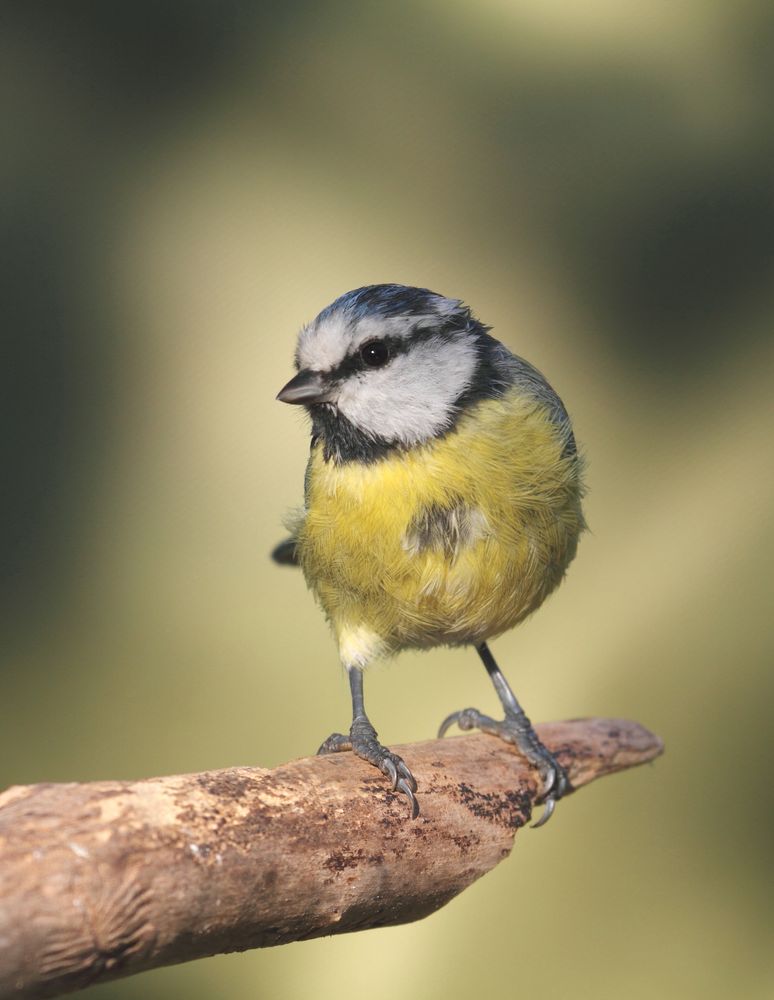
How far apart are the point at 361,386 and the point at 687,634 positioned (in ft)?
3.61

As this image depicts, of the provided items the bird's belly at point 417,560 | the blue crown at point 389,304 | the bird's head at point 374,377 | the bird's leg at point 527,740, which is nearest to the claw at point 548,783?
the bird's leg at point 527,740

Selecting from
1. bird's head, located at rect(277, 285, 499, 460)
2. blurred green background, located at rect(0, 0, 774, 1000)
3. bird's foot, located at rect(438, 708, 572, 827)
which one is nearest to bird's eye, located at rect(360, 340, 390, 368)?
bird's head, located at rect(277, 285, 499, 460)

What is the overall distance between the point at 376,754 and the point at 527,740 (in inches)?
10.0

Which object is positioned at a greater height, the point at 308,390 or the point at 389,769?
the point at 308,390

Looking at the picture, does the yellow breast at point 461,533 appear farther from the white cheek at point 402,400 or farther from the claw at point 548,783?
the claw at point 548,783

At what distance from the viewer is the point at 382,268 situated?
1928 mm

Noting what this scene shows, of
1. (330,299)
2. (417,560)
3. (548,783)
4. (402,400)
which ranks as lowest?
(548,783)

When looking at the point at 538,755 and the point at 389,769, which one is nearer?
the point at 389,769

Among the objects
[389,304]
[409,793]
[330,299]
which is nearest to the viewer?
[409,793]

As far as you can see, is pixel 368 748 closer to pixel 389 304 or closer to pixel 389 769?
pixel 389 769

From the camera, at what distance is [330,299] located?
1.90m

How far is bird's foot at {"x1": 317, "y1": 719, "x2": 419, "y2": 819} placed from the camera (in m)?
0.94

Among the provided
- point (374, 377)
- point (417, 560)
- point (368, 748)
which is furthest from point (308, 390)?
Result: point (368, 748)

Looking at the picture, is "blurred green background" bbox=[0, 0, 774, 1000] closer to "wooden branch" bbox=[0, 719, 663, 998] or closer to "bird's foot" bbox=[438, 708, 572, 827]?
"bird's foot" bbox=[438, 708, 572, 827]
